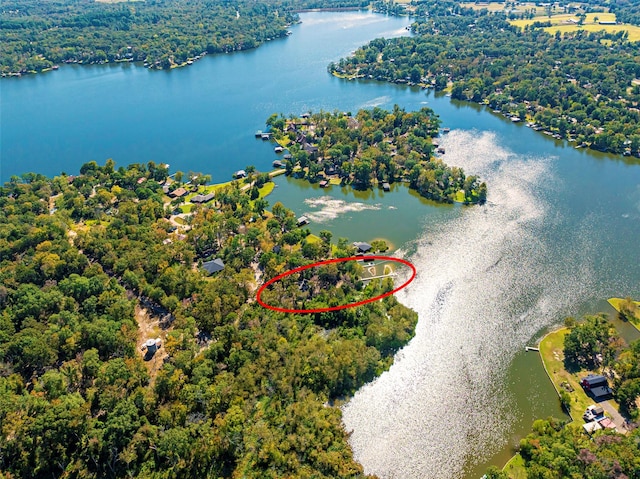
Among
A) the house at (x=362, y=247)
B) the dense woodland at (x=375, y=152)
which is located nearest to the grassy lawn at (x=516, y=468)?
the house at (x=362, y=247)

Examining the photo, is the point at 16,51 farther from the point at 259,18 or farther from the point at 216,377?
the point at 216,377

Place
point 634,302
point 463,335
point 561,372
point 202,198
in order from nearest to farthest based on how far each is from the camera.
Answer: point 561,372
point 463,335
point 634,302
point 202,198

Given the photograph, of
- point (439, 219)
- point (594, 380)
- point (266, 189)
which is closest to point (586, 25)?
point (439, 219)

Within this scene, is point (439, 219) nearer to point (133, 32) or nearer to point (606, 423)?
point (606, 423)

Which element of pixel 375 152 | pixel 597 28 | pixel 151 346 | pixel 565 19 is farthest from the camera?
pixel 565 19

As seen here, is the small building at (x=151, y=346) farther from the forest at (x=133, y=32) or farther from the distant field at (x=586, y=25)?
the distant field at (x=586, y=25)

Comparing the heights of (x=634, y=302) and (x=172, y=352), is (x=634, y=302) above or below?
below

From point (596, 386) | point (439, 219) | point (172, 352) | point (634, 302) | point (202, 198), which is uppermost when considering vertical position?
point (202, 198)
